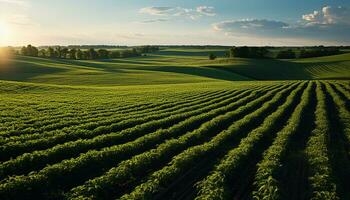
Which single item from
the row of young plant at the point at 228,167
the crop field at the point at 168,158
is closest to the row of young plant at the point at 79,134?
the crop field at the point at 168,158

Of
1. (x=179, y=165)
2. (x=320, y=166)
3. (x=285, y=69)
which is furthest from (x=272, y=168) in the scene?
(x=285, y=69)

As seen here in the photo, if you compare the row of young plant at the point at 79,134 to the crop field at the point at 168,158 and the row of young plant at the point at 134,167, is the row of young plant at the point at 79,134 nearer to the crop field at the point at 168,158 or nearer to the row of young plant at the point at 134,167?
the crop field at the point at 168,158

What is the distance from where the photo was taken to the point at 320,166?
16703mm

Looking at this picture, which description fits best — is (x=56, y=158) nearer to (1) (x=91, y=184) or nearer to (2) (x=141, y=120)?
(1) (x=91, y=184)

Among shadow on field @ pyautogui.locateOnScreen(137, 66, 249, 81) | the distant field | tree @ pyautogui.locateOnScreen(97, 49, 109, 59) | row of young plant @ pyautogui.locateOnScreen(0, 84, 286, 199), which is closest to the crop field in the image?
row of young plant @ pyautogui.locateOnScreen(0, 84, 286, 199)

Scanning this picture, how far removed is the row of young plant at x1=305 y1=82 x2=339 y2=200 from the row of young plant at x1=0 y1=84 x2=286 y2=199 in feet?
27.0

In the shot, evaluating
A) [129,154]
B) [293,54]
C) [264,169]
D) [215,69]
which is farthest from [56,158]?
[293,54]

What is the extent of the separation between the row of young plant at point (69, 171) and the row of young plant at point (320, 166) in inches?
324

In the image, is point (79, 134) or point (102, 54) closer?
point (79, 134)

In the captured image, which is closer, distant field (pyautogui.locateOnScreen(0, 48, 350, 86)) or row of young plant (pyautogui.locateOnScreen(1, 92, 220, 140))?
row of young plant (pyautogui.locateOnScreen(1, 92, 220, 140))

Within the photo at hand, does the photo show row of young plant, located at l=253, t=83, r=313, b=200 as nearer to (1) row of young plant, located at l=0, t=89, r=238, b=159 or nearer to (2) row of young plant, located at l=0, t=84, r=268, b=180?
(2) row of young plant, located at l=0, t=84, r=268, b=180

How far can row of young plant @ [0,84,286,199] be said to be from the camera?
506 inches

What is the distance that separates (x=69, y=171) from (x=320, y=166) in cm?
1090

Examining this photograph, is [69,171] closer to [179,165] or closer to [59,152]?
[59,152]
